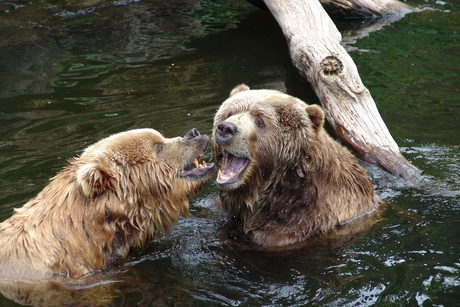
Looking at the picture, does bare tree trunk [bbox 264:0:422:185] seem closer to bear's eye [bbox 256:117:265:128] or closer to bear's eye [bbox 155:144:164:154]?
bear's eye [bbox 256:117:265:128]

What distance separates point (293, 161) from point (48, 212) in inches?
104

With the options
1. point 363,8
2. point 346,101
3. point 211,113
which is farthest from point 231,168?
point 363,8

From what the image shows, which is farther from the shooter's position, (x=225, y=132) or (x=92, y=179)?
(x=225, y=132)

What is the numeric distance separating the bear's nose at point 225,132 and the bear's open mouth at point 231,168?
402mm

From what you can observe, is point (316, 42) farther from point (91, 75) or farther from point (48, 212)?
point (48, 212)

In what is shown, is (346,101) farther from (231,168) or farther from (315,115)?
(231,168)

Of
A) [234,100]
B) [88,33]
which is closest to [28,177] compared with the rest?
[234,100]

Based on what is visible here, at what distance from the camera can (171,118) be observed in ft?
31.9

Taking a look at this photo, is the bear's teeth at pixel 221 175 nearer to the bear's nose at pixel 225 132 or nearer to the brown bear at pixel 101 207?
the brown bear at pixel 101 207

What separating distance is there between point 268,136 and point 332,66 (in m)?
2.76

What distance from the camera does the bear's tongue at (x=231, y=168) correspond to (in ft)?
20.0

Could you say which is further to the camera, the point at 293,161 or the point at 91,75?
the point at 91,75

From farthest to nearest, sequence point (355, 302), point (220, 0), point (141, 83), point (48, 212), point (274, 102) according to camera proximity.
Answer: point (220, 0) → point (141, 83) → point (274, 102) → point (48, 212) → point (355, 302)

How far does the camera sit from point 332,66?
8.41 metres
